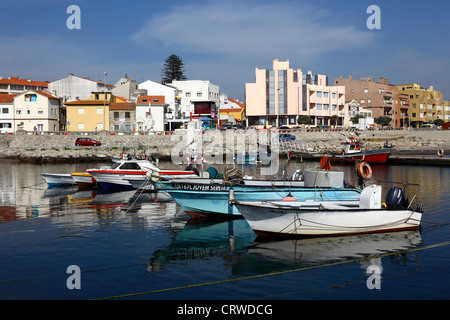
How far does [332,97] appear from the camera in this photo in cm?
9712

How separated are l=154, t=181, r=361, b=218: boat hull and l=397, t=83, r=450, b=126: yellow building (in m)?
109

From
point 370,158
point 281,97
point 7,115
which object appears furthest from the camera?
point 281,97

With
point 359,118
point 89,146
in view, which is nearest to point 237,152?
point 89,146

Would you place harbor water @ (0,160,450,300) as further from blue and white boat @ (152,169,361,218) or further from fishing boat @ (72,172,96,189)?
fishing boat @ (72,172,96,189)

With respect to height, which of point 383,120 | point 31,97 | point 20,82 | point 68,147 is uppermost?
point 20,82

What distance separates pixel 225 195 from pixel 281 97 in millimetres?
70985

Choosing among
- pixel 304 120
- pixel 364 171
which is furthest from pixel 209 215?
pixel 304 120

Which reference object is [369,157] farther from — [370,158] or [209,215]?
[209,215]

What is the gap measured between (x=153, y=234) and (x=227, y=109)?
9336 centimetres

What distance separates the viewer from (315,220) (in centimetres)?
1550

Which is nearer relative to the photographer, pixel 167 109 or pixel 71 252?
pixel 71 252

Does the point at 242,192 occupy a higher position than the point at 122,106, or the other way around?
the point at 122,106
